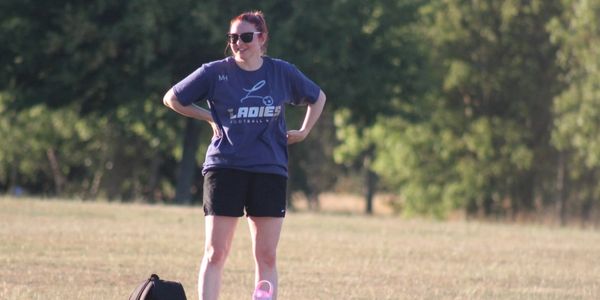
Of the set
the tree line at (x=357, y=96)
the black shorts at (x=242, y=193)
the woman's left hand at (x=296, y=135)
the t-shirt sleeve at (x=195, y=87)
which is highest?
the tree line at (x=357, y=96)

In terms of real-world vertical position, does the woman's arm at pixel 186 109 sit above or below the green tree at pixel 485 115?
below

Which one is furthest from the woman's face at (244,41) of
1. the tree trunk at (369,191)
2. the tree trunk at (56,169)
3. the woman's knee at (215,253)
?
the tree trunk at (369,191)

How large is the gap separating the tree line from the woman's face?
2717cm

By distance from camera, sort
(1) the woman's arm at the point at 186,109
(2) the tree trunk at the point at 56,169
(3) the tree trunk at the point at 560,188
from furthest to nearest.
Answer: (2) the tree trunk at the point at 56,169, (3) the tree trunk at the point at 560,188, (1) the woman's arm at the point at 186,109

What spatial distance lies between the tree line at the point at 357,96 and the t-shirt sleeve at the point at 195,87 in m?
27.1

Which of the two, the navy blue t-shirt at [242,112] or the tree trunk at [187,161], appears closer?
the navy blue t-shirt at [242,112]

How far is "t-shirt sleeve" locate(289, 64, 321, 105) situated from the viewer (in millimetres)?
9602

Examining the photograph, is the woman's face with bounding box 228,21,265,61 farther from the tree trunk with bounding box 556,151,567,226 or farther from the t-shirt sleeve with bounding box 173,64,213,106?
the tree trunk with bounding box 556,151,567,226

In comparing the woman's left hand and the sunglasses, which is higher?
the sunglasses

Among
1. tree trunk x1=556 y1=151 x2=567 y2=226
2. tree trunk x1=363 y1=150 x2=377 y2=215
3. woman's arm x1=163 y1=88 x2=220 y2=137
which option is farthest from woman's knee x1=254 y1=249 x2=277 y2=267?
tree trunk x1=363 y1=150 x2=377 y2=215

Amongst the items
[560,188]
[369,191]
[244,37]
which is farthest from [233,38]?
[369,191]

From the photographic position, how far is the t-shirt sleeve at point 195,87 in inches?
367

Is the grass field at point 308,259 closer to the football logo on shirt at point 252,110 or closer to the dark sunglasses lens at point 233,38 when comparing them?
the football logo on shirt at point 252,110

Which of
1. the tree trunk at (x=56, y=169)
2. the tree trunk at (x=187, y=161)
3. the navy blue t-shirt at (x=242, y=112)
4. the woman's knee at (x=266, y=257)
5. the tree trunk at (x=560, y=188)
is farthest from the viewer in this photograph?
the tree trunk at (x=56, y=169)
